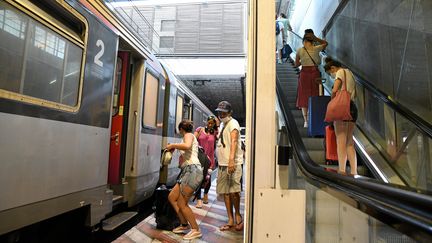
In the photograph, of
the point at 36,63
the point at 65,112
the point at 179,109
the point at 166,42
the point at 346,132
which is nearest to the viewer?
the point at 36,63

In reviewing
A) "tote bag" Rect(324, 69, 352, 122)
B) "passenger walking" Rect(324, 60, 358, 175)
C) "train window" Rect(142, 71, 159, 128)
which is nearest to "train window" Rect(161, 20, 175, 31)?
"train window" Rect(142, 71, 159, 128)

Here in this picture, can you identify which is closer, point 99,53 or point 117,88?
point 99,53

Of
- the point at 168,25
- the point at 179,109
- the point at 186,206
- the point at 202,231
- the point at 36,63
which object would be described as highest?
the point at 168,25

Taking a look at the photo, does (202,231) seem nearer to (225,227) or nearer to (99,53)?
(225,227)

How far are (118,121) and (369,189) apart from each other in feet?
12.2

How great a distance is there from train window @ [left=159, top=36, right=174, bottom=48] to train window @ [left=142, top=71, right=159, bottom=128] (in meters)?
7.79

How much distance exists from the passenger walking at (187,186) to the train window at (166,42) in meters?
9.50

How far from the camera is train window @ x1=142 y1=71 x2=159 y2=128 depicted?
4.75m

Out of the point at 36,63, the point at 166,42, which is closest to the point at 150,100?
the point at 36,63

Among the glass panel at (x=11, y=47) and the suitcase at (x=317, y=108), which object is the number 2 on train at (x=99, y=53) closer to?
the glass panel at (x=11, y=47)

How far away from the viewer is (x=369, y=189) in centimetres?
114

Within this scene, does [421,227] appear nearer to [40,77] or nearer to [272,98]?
[272,98]

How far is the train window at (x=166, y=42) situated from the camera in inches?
495

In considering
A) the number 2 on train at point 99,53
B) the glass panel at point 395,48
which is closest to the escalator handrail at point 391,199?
the number 2 on train at point 99,53
